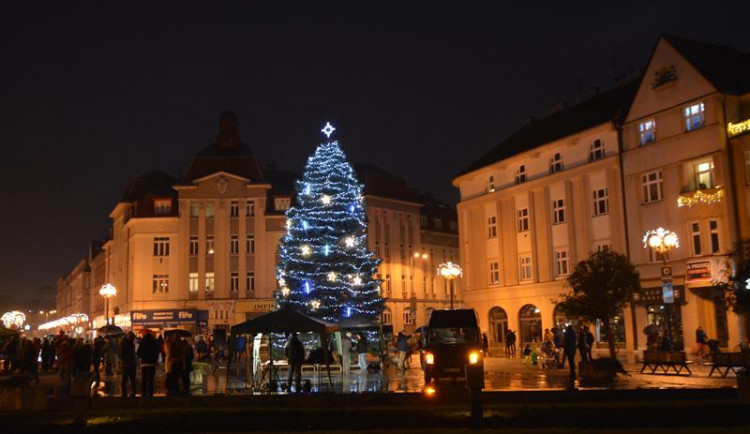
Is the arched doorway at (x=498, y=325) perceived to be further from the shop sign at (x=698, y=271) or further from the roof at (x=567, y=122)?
the shop sign at (x=698, y=271)

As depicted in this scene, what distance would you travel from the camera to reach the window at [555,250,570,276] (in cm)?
4956

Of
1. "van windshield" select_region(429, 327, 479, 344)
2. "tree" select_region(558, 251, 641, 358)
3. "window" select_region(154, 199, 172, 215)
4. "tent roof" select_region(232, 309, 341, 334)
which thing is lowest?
"van windshield" select_region(429, 327, 479, 344)

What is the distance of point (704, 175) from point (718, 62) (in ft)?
23.3

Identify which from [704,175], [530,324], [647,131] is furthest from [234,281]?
[704,175]

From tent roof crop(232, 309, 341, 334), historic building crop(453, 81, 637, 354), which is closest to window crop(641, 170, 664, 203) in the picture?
historic building crop(453, 81, 637, 354)

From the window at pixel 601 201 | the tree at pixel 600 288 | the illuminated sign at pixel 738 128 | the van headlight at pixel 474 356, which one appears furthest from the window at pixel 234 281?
the van headlight at pixel 474 356

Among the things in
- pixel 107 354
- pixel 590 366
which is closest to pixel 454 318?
pixel 590 366

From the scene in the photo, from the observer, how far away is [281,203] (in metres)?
74.7

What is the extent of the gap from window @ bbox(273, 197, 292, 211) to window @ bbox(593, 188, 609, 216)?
1324 inches

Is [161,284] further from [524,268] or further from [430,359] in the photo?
[430,359]

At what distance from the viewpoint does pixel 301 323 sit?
25.5m

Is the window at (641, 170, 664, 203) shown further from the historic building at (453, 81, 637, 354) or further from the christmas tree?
the christmas tree

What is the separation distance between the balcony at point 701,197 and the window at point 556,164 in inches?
405

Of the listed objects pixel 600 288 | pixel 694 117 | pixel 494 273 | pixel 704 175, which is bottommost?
pixel 600 288
